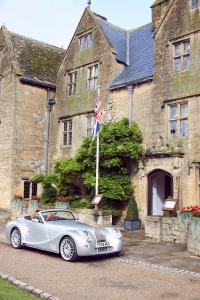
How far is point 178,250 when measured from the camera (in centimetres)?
1244

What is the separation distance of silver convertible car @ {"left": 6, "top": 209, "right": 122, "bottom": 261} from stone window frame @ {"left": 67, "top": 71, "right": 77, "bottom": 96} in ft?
39.3

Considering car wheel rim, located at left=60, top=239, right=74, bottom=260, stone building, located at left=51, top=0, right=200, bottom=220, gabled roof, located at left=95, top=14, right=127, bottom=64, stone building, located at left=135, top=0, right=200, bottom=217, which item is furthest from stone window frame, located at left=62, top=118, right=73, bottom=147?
car wheel rim, located at left=60, top=239, right=74, bottom=260

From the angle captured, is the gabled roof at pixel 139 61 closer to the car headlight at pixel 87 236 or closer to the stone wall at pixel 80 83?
the stone wall at pixel 80 83

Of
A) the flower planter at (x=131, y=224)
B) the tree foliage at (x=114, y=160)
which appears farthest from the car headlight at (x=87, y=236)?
the tree foliage at (x=114, y=160)

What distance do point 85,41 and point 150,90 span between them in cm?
633

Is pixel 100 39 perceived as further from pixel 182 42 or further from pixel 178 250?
pixel 178 250

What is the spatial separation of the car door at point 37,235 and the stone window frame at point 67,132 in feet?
37.3

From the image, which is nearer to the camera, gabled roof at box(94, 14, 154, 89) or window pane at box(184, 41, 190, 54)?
window pane at box(184, 41, 190, 54)


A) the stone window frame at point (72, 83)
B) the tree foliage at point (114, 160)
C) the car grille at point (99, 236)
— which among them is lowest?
the car grille at point (99, 236)

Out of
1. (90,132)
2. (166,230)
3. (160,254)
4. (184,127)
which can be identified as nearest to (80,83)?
(90,132)

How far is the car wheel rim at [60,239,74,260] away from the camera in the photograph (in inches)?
416

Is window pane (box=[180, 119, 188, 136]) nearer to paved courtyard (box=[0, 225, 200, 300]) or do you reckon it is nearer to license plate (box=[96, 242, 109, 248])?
paved courtyard (box=[0, 225, 200, 300])

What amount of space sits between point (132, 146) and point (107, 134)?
147 cm

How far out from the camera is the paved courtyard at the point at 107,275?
746 cm
